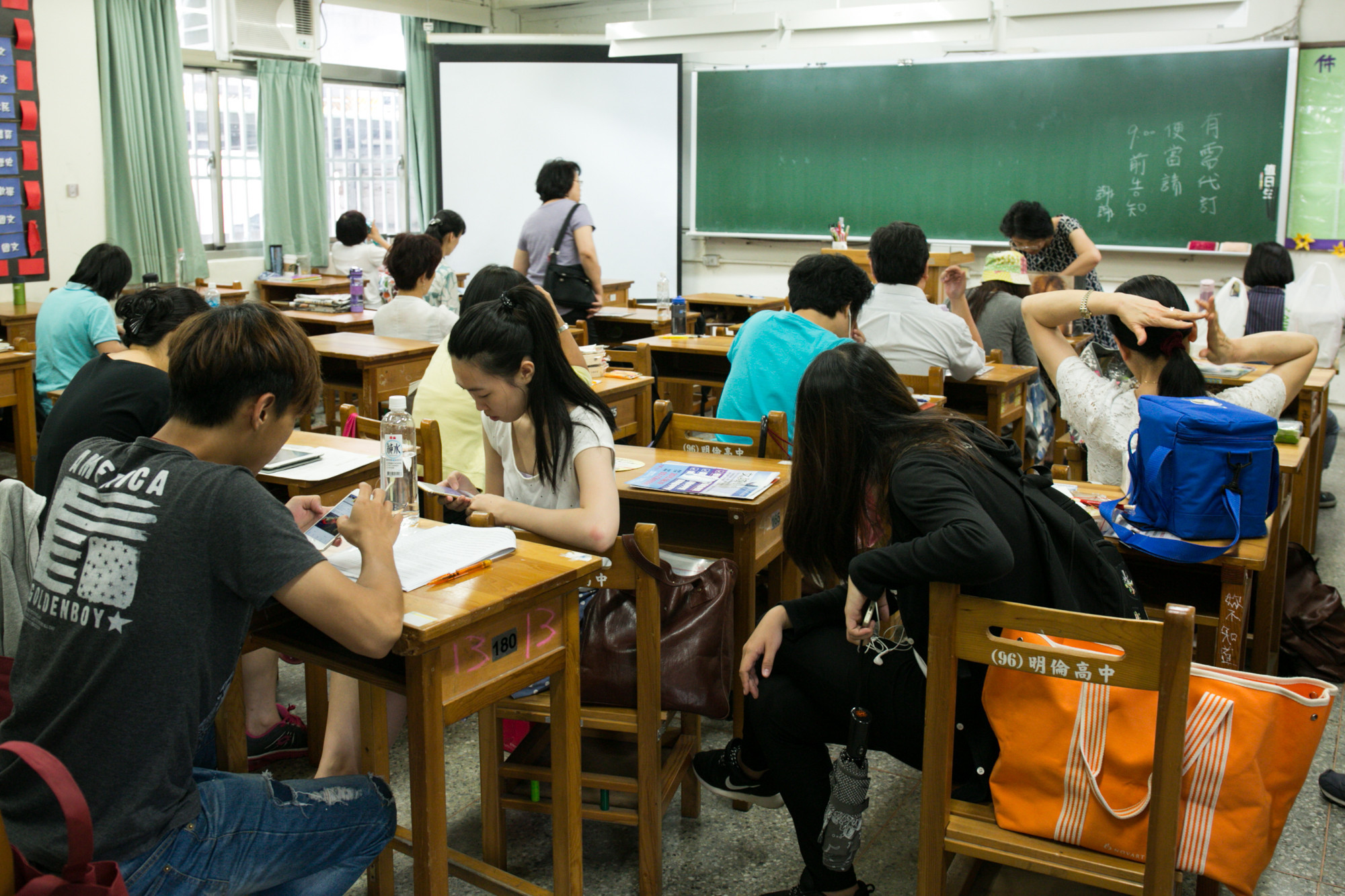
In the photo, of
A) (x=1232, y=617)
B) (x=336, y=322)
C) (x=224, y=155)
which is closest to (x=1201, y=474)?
(x=1232, y=617)

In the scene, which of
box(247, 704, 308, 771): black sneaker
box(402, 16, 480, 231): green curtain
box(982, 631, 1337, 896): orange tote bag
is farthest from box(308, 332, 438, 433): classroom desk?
box(402, 16, 480, 231): green curtain

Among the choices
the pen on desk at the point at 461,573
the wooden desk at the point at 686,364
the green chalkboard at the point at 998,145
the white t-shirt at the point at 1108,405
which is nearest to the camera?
the pen on desk at the point at 461,573

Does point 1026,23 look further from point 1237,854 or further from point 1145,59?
point 1237,854

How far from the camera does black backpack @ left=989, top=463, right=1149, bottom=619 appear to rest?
1.66 m

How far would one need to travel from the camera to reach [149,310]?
8.59 feet

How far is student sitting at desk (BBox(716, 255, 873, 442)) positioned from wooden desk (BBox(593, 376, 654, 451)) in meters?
0.64

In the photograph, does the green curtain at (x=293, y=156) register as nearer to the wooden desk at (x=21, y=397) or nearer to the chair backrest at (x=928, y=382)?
the wooden desk at (x=21, y=397)

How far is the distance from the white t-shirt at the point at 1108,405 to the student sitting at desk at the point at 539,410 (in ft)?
3.99

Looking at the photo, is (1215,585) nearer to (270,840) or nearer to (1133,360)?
(1133,360)

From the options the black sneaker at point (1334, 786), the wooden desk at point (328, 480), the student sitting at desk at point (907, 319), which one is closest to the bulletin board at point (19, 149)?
the wooden desk at point (328, 480)

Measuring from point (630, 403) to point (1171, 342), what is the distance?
2085mm

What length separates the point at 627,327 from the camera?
20.7 feet

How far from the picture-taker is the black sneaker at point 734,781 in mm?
2037

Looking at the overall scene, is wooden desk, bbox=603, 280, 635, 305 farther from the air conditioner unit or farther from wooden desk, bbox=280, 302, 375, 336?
the air conditioner unit
